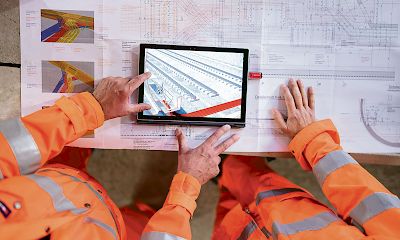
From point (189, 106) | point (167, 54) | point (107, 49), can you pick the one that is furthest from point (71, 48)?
point (189, 106)

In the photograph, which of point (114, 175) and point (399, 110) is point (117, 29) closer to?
point (114, 175)

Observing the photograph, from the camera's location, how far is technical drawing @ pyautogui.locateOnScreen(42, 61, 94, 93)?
1.22 meters

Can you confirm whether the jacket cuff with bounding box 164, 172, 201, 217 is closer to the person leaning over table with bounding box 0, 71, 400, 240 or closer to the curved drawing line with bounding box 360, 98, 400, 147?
the person leaning over table with bounding box 0, 71, 400, 240

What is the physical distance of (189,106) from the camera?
1219mm

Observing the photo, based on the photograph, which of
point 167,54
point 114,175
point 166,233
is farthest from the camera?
point 114,175

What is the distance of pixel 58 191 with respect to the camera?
3.26ft

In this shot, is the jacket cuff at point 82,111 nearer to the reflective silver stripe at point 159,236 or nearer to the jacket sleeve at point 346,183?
the reflective silver stripe at point 159,236

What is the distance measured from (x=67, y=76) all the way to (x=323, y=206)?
83 centimetres

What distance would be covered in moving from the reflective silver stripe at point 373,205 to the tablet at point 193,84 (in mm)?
403

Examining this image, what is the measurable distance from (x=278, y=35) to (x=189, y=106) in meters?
0.33

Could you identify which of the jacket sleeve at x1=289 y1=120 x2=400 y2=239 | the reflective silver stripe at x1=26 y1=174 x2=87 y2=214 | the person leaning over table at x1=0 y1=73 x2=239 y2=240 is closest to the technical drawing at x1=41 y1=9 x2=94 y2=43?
the person leaning over table at x1=0 y1=73 x2=239 y2=240

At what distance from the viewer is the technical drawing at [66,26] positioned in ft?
3.94

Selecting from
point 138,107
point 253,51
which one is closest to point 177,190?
point 138,107

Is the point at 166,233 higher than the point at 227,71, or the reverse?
the point at 227,71
